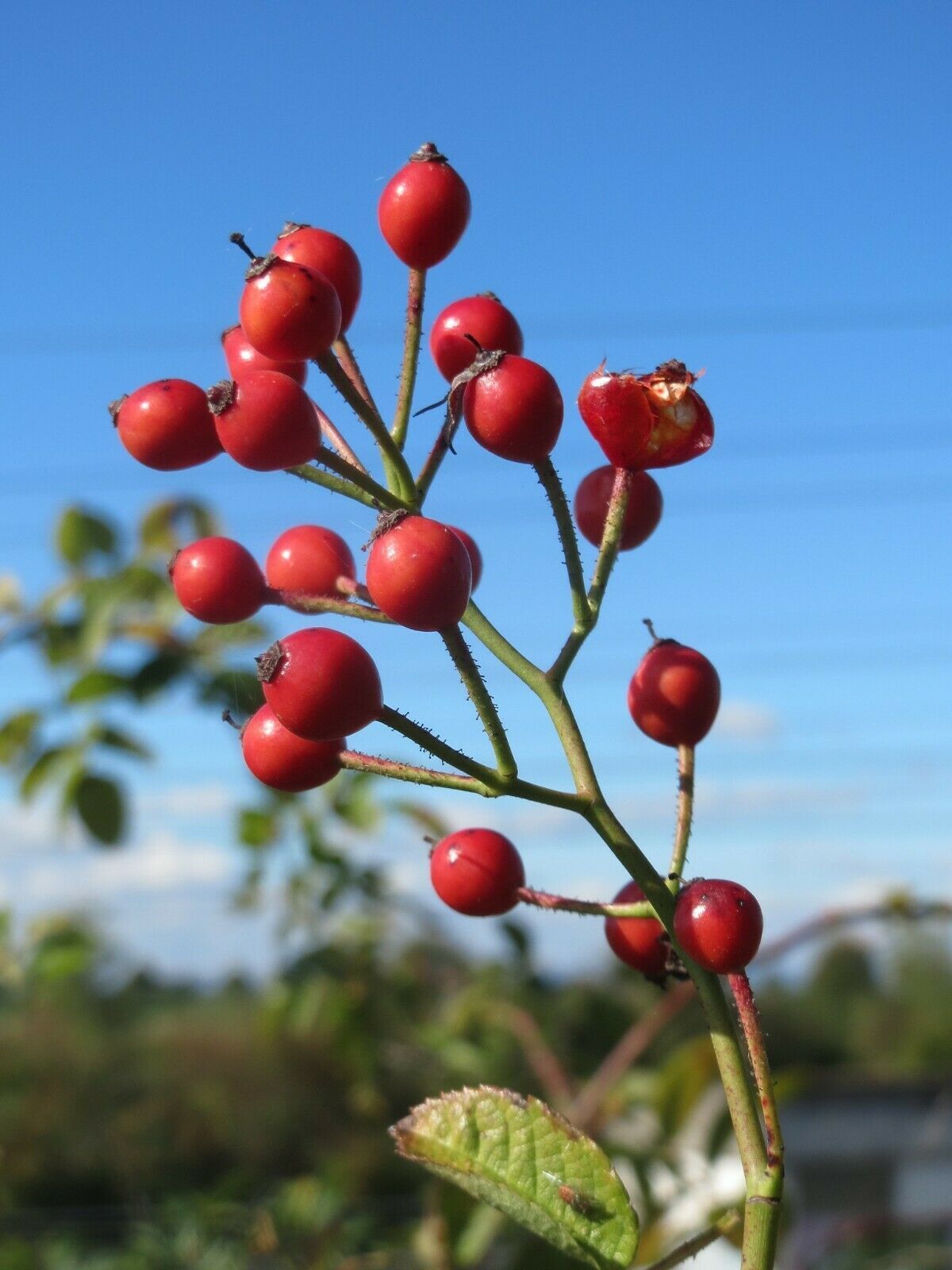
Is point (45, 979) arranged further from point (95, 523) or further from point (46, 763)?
point (95, 523)

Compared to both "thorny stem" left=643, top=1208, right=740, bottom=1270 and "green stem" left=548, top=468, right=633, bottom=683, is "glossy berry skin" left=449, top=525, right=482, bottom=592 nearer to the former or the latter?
"green stem" left=548, top=468, right=633, bottom=683

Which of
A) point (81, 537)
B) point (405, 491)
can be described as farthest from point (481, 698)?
point (81, 537)

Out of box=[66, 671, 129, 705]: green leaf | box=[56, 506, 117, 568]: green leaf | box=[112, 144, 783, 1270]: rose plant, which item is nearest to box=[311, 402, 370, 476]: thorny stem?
box=[112, 144, 783, 1270]: rose plant

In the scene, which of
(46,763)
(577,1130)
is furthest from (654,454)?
(46,763)

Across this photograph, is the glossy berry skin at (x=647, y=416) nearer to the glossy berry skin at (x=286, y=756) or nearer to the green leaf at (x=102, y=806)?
the glossy berry skin at (x=286, y=756)

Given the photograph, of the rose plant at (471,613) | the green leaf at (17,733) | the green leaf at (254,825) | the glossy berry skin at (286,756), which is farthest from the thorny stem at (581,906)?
the green leaf at (254,825)
